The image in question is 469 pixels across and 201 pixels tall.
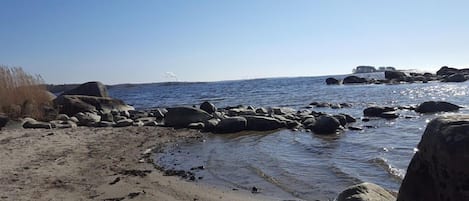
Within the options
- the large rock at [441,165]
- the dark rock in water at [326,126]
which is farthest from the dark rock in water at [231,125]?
the large rock at [441,165]

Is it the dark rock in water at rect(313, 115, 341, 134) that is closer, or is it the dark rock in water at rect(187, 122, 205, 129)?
the dark rock in water at rect(313, 115, 341, 134)

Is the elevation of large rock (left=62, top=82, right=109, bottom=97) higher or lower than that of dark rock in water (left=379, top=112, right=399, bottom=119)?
higher

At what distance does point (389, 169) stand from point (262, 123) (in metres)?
9.11

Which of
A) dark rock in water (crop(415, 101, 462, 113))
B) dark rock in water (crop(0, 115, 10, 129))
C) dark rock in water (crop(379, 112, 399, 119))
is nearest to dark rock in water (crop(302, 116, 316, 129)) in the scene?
dark rock in water (crop(379, 112, 399, 119))

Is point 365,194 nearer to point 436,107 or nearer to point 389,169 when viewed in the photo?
point 389,169

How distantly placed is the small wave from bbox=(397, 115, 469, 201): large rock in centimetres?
504

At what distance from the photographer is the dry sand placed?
8461 mm

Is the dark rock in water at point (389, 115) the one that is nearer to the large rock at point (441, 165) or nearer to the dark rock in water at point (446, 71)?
the large rock at point (441, 165)

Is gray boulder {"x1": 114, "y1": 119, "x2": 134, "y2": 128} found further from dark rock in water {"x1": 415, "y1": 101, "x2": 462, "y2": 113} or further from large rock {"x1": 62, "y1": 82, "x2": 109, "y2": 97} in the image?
dark rock in water {"x1": 415, "y1": 101, "x2": 462, "y2": 113}

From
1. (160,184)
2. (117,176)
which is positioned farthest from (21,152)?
(160,184)

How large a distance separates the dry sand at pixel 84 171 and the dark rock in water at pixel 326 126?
566 cm

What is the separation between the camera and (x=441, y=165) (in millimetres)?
4348

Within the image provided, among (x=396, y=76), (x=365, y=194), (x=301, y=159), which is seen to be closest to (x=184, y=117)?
(x=301, y=159)

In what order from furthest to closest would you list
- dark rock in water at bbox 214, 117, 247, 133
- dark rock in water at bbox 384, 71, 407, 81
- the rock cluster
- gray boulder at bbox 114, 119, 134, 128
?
dark rock in water at bbox 384, 71, 407, 81
the rock cluster
gray boulder at bbox 114, 119, 134, 128
dark rock in water at bbox 214, 117, 247, 133
